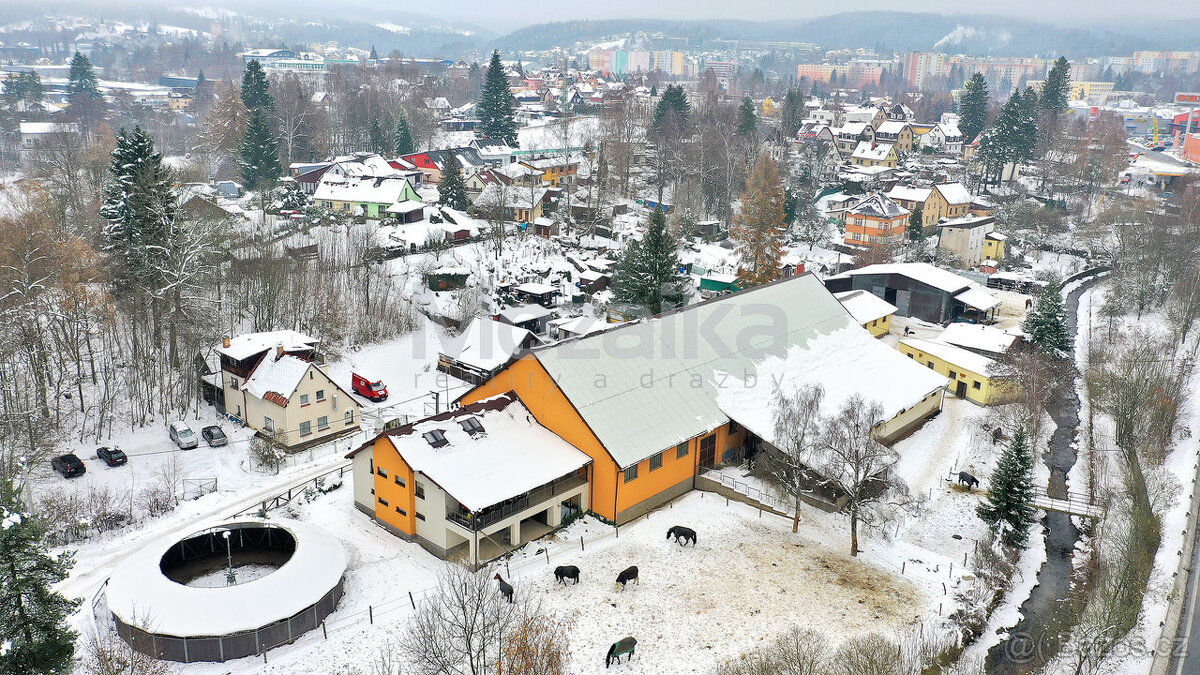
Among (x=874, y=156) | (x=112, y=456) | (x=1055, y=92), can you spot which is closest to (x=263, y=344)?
(x=112, y=456)

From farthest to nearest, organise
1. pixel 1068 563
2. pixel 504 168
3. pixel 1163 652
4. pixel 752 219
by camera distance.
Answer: pixel 504 168
pixel 752 219
pixel 1068 563
pixel 1163 652

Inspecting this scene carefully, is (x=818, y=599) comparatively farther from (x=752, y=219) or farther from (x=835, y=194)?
(x=835, y=194)

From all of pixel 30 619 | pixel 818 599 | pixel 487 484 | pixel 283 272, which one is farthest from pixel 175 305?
pixel 818 599

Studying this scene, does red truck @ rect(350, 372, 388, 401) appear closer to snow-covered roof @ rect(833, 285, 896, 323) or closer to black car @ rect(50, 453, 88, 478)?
black car @ rect(50, 453, 88, 478)

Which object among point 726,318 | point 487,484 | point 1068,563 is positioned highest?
point 726,318

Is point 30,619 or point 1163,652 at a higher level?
point 30,619

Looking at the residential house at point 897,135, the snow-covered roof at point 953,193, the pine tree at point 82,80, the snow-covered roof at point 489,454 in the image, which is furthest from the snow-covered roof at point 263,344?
the pine tree at point 82,80

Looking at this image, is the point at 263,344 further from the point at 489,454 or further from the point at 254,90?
the point at 254,90

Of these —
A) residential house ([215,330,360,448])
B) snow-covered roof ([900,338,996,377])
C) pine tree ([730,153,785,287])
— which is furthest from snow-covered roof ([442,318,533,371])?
snow-covered roof ([900,338,996,377])
